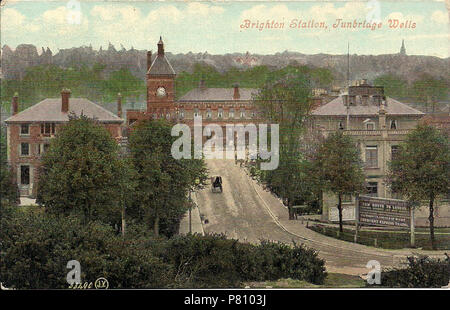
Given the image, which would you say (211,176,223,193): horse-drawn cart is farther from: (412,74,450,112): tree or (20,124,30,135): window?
(412,74,450,112): tree

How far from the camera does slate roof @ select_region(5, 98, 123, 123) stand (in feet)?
48.8

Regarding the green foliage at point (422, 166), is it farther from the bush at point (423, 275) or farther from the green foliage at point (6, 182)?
the green foliage at point (6, 182)

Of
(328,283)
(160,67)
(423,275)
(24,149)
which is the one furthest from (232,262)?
(24,149)

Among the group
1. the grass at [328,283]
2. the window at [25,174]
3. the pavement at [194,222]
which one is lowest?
the grass at [328,283]

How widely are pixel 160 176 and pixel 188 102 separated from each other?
69.7 inches

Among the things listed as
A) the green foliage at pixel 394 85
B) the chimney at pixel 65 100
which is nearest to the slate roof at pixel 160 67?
the chimney at pixel 65 100

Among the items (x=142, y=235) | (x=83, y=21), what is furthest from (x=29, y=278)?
(x=83, y=21)

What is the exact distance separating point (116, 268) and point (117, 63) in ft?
15.5

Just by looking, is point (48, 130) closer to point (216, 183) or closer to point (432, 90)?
point (216, 183)

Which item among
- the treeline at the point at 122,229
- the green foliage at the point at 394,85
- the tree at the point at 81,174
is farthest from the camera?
the green foliage at the point at 394,85

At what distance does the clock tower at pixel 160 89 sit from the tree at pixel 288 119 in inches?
77.1

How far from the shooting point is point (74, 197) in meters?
14.5

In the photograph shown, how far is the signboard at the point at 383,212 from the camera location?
15.1 m

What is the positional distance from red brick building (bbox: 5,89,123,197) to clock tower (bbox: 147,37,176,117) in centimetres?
116
